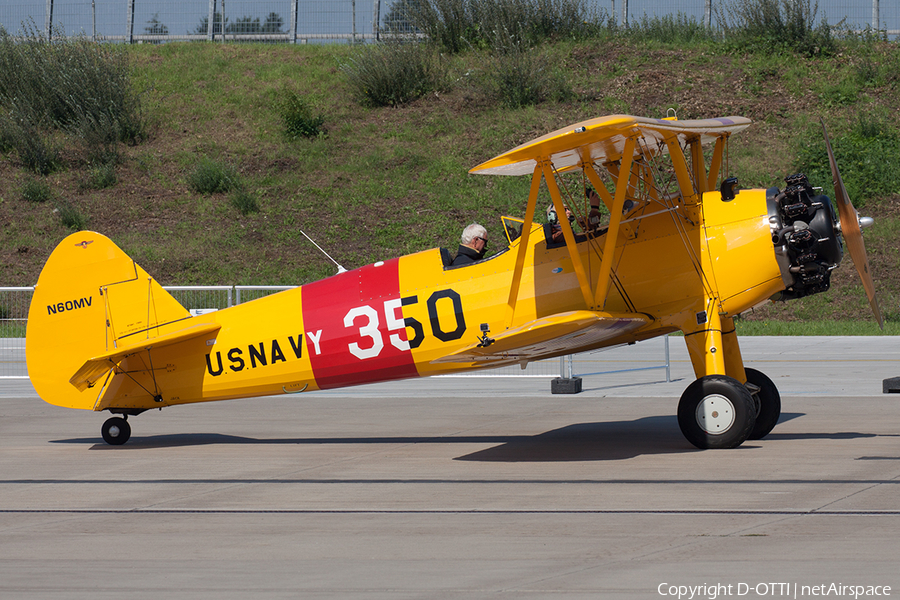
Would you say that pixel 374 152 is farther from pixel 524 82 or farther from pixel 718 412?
pixel 718 412

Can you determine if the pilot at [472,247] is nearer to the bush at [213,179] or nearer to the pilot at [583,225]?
the pilot at [583,225]

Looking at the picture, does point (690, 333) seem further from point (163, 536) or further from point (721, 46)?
point (721, 46)

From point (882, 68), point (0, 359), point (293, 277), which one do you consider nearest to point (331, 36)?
point (293, 277)

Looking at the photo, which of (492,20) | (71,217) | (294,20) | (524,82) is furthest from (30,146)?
(492,20)

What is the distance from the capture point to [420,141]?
106 feet

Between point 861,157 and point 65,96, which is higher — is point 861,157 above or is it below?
below

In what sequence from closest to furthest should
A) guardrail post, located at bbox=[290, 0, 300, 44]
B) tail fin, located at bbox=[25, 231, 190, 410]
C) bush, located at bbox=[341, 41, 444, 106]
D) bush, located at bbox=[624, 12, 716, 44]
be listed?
1. tail fin, located at bbox=[25, 231, 190, 410]
2. bush, located at bbox=[341, 41, 444, 106]
3. bush, located at bbox=[624, 12, 716, 44]
4. guardrail post, located at bbox=[290, 0, 300, 44]

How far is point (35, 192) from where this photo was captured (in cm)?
3088

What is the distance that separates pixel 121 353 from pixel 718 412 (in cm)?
611

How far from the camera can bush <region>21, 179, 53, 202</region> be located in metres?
30.9

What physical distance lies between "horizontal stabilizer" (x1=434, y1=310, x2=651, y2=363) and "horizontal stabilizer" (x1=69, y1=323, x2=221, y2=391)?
2.82 meters

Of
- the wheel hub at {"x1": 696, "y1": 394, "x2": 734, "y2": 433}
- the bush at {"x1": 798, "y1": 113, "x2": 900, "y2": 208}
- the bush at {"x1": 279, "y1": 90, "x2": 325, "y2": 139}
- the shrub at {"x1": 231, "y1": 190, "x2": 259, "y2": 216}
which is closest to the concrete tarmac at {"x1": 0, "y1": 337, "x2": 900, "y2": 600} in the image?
the wheel hub at {"x1": 696, "y1": 394, "x2": 734, "y2": 433}

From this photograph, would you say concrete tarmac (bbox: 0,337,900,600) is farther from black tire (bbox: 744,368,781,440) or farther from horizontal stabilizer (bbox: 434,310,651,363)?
horizontal stabilizer (bbox: 434,310,651,363)

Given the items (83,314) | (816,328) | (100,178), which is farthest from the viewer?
(100,178)
